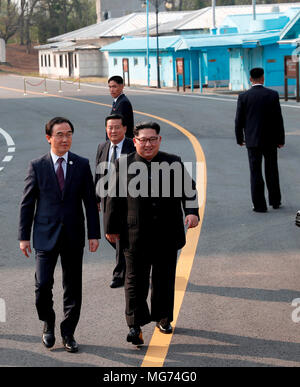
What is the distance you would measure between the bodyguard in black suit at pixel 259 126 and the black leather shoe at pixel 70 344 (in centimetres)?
609

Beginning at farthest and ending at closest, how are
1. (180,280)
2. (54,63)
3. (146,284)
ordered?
(54,63) → (180,280) → (146,284)

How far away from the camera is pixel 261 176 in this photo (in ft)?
39.1

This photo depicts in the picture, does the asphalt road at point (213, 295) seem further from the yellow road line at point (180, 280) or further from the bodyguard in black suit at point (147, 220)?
the bodyguard in black suit at point (147, 220)

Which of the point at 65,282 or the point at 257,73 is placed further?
the point at 257,73

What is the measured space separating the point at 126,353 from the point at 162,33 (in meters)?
67.2

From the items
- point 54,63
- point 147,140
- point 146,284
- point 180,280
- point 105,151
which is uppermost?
point 147,140

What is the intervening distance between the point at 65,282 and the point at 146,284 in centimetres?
68

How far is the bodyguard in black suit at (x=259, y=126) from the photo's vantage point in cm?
1184

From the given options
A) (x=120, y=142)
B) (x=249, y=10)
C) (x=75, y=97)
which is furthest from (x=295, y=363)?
(x=249, y=10)

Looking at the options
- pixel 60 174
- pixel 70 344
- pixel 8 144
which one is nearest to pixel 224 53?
pixel 8 144

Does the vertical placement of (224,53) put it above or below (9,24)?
below

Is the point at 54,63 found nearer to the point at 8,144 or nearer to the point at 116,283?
the point at 8,144

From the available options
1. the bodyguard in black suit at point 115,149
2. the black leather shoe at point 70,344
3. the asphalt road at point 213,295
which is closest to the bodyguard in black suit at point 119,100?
the asphalt road at point 213,295

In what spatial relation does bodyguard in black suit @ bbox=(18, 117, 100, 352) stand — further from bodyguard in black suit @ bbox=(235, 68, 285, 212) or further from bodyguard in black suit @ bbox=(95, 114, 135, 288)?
bodyguard in black suit @ bbox=(235, 68, 285, 212)
